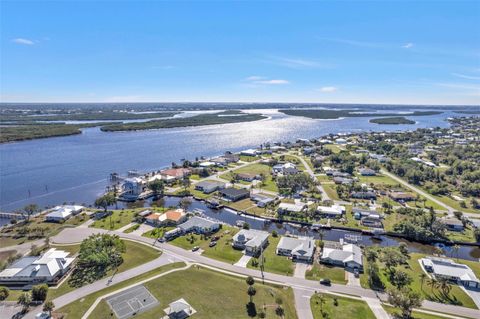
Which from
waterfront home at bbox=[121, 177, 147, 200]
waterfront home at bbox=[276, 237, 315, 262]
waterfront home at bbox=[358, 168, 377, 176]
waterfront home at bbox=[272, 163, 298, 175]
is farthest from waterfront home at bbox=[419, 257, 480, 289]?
waterfront home at bbox=[121, 177, 147, 200]

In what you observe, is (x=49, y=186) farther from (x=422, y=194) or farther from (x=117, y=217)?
(x=422, y=194)

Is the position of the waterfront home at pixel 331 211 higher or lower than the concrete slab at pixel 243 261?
higher

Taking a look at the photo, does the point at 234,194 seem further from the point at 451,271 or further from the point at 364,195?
the point at 451,271

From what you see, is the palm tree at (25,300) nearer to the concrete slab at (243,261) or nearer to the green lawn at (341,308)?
the concrete slab at (243,261)

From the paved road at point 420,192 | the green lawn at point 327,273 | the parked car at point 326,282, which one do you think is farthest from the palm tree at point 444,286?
the paved road at point 420,192

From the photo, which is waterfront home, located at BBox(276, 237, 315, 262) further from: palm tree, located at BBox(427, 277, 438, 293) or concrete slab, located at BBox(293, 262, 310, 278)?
palm tree, located at BBox(427, 277, 438, 293)

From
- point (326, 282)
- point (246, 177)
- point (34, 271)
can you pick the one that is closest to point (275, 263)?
point (326, 282)
